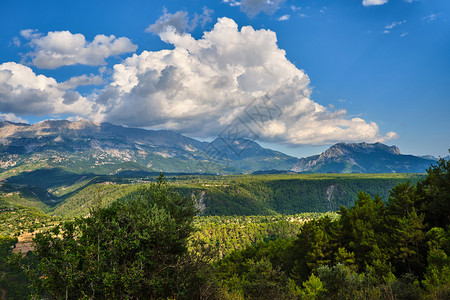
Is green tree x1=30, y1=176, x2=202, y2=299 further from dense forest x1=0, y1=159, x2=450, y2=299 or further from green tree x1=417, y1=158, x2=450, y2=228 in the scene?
green tree x1=417, y1=158, x2=450, y2=228

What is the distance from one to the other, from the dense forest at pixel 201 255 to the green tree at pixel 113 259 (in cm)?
6

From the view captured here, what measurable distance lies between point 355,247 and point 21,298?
274 feet

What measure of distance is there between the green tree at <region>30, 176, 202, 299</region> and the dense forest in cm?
6

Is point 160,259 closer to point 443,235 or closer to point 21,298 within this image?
point 443,235

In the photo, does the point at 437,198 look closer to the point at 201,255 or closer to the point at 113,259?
the point at 201,255

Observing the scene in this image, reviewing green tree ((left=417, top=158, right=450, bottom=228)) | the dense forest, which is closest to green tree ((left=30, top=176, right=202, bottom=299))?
the dense forest

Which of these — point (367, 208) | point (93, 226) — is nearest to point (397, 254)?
point (367, 208)

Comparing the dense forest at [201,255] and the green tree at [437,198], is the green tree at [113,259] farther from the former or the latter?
the green tree at [437,198]

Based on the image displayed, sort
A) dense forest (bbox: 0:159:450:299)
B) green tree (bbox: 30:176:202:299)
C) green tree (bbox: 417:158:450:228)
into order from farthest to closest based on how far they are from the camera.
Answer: green tree (bbox: 417:158:450:228) < dense forest (bbox: 0:159:450:299) < green tree (bbox: 30:176:202:299)

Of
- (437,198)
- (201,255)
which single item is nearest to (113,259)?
(201,255)

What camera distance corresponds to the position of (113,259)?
1560 cm

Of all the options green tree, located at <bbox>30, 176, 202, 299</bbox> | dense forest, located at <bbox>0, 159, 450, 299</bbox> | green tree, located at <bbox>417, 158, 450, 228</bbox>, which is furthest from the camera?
green tree, located at <bbox>417, 158, 450, 228</bbox>

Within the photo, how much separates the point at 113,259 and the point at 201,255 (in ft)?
20.4

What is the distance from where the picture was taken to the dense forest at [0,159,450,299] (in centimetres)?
1432
